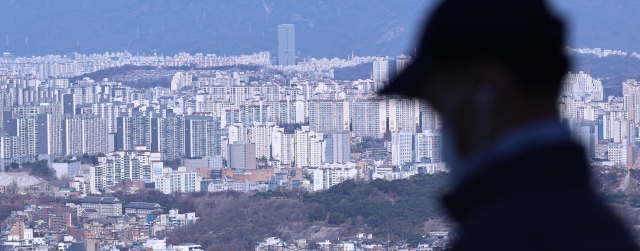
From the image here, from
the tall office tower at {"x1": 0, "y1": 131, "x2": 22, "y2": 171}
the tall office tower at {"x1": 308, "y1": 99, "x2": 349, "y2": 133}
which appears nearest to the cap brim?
the tall office tower at {"x1": 0, "y1": 131, "x2": 22, "y2": 171}

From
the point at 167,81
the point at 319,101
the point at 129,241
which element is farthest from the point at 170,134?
the point at 167,81

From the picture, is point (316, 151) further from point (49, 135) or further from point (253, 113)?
point (49, 135)

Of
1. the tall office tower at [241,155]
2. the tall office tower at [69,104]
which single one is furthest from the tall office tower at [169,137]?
the tall office tower at [69,104]

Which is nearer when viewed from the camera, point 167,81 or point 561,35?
point 561,35

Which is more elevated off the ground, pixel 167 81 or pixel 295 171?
pixel 167 81

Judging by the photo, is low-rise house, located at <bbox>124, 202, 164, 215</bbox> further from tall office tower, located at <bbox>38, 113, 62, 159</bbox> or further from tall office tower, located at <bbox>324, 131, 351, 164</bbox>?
tall office tower, located at <bbox>38, 113, 62, 159</bbox>

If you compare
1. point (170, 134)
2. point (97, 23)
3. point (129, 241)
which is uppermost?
point (97, 23)

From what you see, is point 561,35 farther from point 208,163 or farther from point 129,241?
point 208,163
